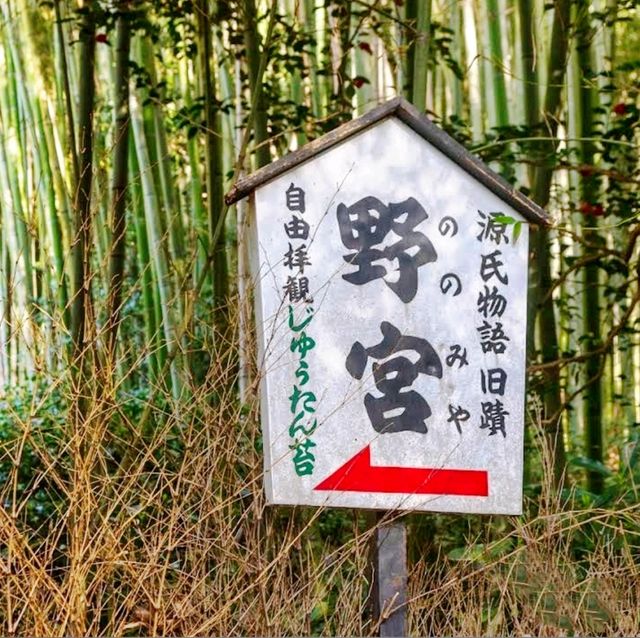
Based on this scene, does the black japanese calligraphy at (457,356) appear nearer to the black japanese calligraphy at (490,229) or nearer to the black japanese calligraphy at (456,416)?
the black japanese calligraphy at (456,416)

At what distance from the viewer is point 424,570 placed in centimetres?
460

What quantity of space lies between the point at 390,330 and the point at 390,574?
2.29 feet

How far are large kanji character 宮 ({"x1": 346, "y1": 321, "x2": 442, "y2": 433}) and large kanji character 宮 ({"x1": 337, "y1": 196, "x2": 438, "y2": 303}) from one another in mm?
132

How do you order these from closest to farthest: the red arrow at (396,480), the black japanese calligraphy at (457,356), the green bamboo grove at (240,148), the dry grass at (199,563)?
the dry grass at (199,563)
the red arrow at (396,480)
the black japanese calligraphy at (457,356)
the green bamboo grove at (240,148)

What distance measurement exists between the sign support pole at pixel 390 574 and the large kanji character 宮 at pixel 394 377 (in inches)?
11.1

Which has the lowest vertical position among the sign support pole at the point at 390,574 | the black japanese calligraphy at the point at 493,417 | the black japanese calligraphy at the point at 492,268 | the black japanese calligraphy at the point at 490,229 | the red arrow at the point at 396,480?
the sign support pole at the point at 390,574

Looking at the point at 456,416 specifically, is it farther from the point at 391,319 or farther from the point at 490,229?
the point at 490,229

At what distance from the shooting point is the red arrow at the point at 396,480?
3.32 metres

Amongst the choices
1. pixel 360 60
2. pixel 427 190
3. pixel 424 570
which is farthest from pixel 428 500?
pixel 360 60

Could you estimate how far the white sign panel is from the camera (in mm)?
3322

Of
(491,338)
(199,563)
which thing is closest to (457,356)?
(491,338)

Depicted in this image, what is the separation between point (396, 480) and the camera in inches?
132

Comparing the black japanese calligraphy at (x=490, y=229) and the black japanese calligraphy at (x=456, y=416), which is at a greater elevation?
the black japanese calligraphy at (x=490, y=229)

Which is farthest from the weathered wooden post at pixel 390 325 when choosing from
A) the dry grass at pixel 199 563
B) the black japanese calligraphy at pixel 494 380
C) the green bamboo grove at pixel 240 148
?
the green bamboo grove at pixel 240 148
